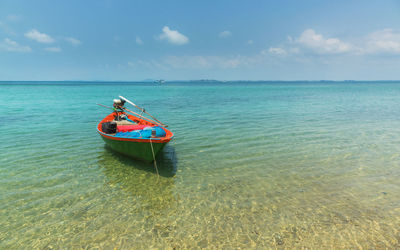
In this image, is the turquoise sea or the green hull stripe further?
the green hull stripe

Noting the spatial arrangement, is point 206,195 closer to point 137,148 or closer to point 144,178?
point 144,178

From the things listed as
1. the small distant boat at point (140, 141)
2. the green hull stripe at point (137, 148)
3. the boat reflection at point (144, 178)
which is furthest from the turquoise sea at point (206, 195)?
the small distant boat at point (140, 141)

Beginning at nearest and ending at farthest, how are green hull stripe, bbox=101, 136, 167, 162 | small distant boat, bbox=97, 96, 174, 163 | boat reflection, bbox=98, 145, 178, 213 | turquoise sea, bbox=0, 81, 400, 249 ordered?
turquoise sea, bbox=0, 81, 400, 249
boat reflection, bbox=98, 145, 178, 213
small distant boat, bbox=97, 96, 174, 163
green hull stripe, bbox=101, 136, 167, 162

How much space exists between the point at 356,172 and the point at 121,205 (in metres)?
9.24

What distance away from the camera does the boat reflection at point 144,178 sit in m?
7.27

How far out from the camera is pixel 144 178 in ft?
28.8

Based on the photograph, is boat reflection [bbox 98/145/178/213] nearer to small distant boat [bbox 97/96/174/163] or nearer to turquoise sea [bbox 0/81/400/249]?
turquoise sea [bbox 0/81/400/249]

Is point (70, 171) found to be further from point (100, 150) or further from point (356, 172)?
point (356, 172)

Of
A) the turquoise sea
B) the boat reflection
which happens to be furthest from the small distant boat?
the turquoise sea

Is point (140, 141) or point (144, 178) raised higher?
point (140, 141)

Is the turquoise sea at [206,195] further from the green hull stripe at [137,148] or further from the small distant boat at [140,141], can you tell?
the small distant boat at [140,141]

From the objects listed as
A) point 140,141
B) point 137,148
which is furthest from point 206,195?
point 137,148

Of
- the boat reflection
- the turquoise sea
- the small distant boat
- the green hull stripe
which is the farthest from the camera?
the green hull stripe

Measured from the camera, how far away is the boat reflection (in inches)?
286
